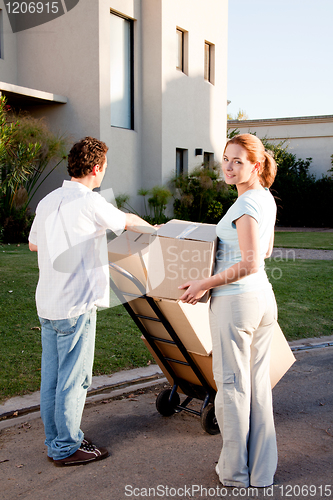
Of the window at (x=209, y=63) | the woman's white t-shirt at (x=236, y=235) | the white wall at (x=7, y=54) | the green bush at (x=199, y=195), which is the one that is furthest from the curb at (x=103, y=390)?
the window at (x=209, y=63)

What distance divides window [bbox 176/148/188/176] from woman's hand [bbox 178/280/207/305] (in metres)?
15.8

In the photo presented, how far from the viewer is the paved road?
9.36ft

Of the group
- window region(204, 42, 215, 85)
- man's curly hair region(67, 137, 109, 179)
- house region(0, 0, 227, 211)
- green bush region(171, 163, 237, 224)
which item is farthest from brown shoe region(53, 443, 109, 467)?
window region(204, 42, 215, 85)

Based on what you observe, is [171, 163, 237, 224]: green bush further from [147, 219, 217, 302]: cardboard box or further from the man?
[147, 219, 217, 302]: cardboard box

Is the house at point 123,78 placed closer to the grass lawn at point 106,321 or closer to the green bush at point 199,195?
the green bush at point 199,195

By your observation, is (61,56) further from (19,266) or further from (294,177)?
(294,177)

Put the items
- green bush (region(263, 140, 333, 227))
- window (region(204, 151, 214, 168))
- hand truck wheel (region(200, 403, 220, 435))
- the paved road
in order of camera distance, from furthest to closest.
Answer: green bush (region(263, 140, 333, 227))
window (region(204, 151, 214, 168))
hand truck wheel (region(200, 403, 220, 435))
the paved road

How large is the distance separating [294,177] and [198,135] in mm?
8699

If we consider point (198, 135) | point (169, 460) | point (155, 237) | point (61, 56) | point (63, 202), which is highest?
point (61, 56)

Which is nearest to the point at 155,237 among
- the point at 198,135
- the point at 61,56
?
the point at 61,56

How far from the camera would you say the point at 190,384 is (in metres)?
→ 3.75

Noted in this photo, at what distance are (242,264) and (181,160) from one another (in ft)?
53.6

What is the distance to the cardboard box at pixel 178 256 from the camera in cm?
270

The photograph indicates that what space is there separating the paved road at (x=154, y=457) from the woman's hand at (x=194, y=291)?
3.84 feet
